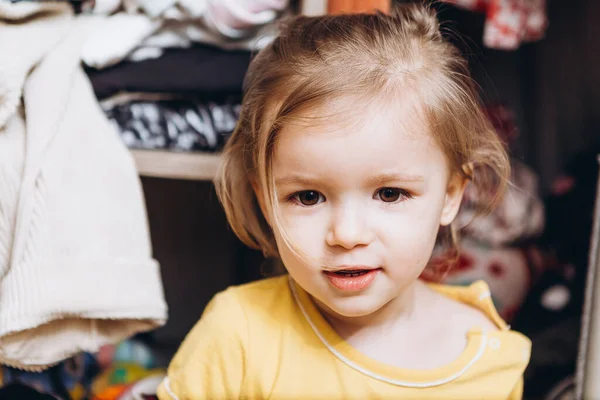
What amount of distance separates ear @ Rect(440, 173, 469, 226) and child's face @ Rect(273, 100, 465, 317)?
48 millimetres

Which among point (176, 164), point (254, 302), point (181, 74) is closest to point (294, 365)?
point (254, 302)

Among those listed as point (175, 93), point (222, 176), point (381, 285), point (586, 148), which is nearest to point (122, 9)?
point (175, 93)

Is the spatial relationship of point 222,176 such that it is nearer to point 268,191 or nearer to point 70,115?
point 268,191

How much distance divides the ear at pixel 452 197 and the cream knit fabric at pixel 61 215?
379mm

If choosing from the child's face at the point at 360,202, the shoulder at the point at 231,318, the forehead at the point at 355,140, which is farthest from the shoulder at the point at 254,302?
the forehead at the point at 355,140

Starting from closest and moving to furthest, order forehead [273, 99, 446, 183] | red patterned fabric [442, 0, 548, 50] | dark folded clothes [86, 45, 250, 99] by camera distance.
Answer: forehead [273, 99, 446, 183]
dark folded clothes [86, 45, 250, 99]
red patterned fabric [442, 0, 548, 50]

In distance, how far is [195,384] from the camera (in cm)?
69

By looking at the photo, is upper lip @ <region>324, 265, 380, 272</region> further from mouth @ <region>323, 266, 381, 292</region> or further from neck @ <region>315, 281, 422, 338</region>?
neck @ <region>315, 281, 422, 338</region>

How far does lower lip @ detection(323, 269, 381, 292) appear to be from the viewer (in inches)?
25.2

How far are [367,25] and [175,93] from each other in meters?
0.32

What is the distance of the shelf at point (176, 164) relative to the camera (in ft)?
2.70

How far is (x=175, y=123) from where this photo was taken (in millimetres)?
848

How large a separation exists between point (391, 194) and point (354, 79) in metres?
0.13

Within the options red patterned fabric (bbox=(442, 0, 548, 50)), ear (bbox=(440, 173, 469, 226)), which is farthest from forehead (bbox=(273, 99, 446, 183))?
red patterned fabric (bbox=(442, 0, 548, 50))
